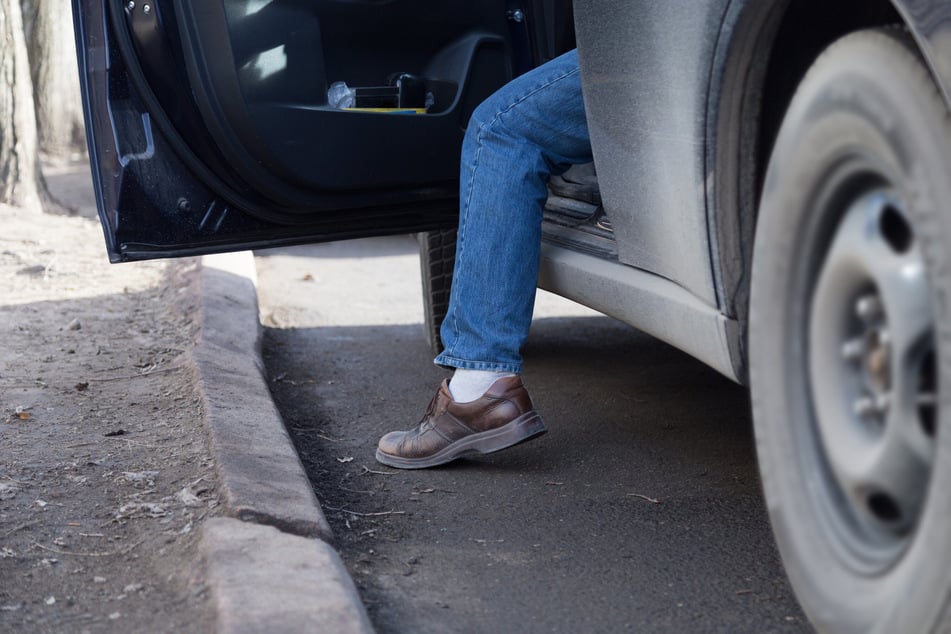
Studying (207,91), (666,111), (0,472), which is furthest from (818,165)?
(0,472)

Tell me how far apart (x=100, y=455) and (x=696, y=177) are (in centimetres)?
146

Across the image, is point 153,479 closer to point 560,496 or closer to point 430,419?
point 430,419

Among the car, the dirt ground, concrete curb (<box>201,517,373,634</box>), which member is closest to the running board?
the car

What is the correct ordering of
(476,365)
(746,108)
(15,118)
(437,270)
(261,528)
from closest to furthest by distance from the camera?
1. (746,108)
2. (261,528)
3. (476,365)
4. (437,270)
5. (15,118)

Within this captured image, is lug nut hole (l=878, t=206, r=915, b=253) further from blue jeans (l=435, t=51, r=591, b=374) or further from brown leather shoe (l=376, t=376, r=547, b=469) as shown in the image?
brown leather shoe (l=376, t=376, r=547, b=469)

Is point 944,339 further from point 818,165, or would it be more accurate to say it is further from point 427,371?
point 427,371

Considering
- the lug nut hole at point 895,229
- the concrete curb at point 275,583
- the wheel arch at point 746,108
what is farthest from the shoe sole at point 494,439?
the lug nut hole at point 895,229

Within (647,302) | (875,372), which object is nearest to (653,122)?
(647,302)

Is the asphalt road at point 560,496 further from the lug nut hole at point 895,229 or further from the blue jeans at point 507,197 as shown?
the lug nut hole at point 895,229

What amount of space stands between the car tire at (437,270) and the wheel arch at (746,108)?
1.67 meters

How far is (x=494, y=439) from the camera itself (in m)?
2.37

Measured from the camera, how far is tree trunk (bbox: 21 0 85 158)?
291 inches

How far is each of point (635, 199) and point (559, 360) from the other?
1637 millimetres

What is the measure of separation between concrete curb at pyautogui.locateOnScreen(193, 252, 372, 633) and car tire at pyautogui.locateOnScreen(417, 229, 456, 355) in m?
0.57
